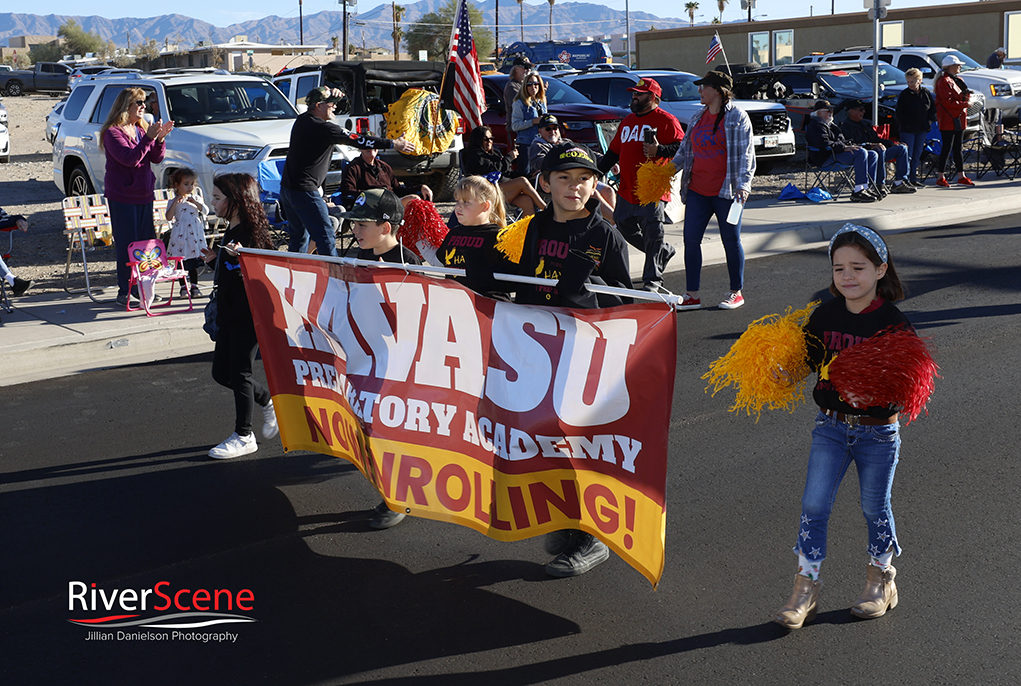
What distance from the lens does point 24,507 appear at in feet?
16.4

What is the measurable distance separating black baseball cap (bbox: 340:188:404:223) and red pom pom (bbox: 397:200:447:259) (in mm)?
1424

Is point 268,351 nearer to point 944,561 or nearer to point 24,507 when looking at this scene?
point 24,507

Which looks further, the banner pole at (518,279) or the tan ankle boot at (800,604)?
the tan ankle boot at (800,604)

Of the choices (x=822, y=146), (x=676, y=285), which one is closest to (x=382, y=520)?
(x=676, y=285)

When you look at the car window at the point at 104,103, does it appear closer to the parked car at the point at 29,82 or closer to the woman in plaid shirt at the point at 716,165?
the woman in plaid shirt at the point at 716,165

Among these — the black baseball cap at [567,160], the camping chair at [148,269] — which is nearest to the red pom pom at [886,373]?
the black baseball cap at [567,160]

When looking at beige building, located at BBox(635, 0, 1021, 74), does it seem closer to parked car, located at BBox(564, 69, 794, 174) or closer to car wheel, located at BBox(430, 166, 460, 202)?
parked car, located at BBox(564, 69, 794, 174)

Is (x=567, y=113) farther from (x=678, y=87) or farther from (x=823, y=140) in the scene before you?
(x=823, y=140)

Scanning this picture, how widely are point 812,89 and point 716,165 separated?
502 inches

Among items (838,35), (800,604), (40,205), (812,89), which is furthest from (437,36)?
(800,604)

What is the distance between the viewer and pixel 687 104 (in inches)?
694

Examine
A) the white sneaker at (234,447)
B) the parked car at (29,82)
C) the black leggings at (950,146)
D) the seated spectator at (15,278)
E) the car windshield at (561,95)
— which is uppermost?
the parked car at (29,82)

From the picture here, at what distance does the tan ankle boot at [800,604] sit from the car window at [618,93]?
15.7 m

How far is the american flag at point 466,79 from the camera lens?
1364 cm
